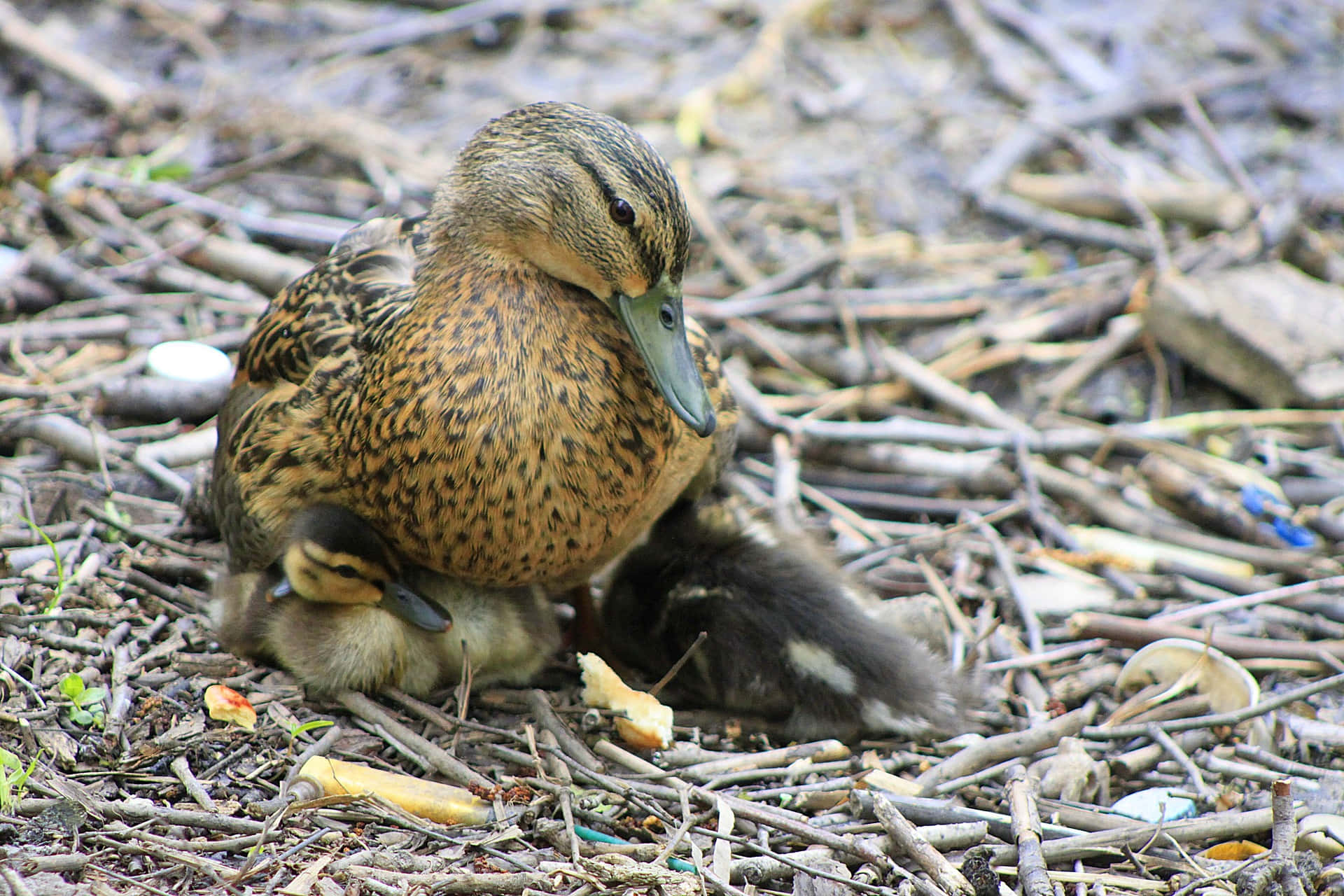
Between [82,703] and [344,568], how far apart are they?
25.4 inches

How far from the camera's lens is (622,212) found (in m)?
2.65

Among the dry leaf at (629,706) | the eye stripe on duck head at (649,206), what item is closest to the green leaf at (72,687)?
the dry leaf at (629,706)

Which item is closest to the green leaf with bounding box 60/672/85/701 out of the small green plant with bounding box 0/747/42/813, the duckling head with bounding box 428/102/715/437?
the small green plant with bounding box 0/747/42/813

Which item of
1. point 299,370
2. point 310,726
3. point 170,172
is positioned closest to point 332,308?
point 299,370

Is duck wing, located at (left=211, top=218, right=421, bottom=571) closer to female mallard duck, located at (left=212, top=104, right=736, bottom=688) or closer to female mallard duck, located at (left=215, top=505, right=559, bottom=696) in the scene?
female mallard duck, located at (left=212, top=104, right=736, bottom=688)

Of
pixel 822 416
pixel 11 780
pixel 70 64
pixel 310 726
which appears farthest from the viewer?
pixel 70 64

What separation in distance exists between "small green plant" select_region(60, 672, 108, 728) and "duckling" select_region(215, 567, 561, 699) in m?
0.40

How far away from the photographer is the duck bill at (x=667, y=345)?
2.76 m

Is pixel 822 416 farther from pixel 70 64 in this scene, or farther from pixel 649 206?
pixel 70 64

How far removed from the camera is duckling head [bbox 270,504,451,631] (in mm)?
2889

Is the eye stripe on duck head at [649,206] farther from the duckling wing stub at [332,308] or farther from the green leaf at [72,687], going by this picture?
the green leaf at [72,687]

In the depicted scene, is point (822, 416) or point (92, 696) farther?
point (822, 416)

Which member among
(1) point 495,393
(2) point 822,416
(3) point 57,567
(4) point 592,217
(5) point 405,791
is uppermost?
(4) point 592,217

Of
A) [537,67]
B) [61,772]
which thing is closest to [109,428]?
[61,772]
